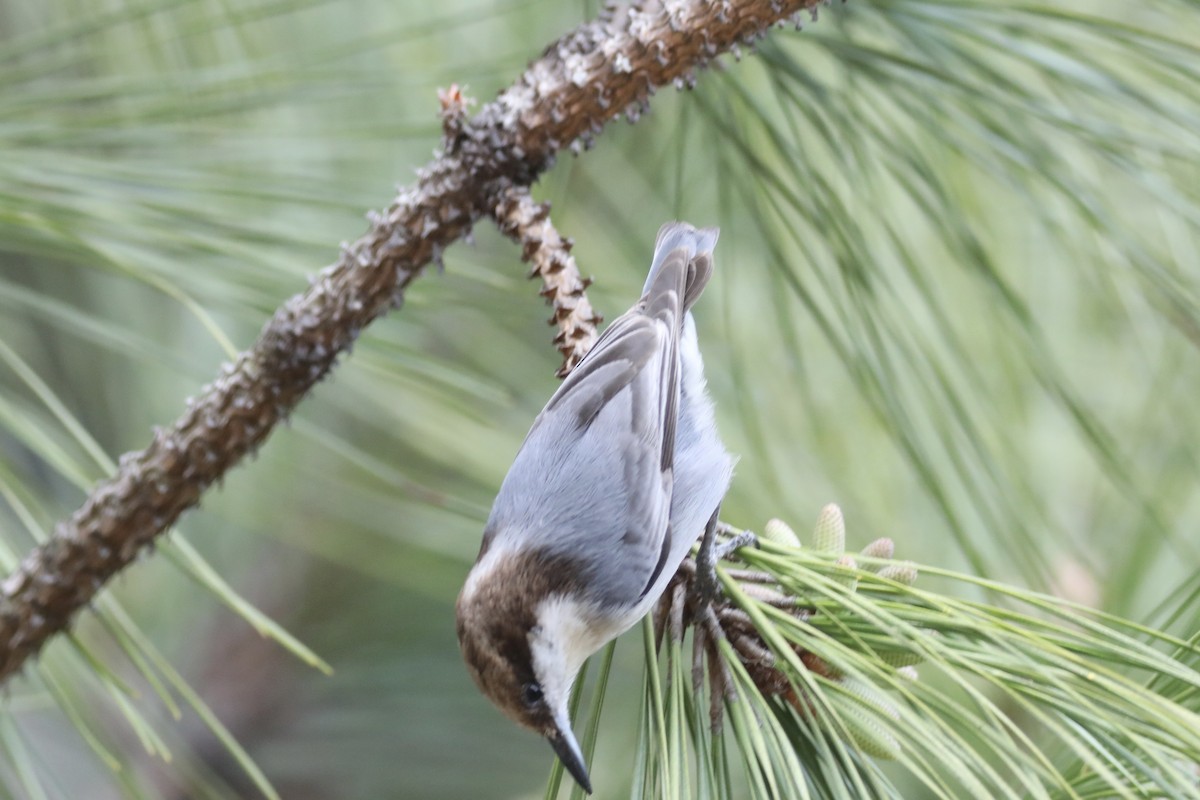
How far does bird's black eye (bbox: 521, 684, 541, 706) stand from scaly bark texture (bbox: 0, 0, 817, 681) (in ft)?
0.98

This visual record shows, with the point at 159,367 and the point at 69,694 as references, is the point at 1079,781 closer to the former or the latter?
the point at 69,694

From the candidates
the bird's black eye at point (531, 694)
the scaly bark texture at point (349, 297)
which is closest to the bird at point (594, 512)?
the bird's black eye at point (531, 694)

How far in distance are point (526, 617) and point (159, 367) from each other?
2.92 feet

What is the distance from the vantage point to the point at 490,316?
117cm

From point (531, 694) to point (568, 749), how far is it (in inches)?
2.9

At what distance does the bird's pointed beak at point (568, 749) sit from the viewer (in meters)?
0.67

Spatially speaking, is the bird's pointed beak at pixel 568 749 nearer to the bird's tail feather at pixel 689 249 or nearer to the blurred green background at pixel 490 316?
the blurred green background at pixel 490 316

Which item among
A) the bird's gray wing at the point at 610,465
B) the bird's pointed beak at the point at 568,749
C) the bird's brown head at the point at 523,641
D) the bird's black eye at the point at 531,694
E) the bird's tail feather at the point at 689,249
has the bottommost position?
the bird's pointed beak at the point at 568,749

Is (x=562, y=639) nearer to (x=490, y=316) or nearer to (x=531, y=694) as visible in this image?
(x=531, y=694)

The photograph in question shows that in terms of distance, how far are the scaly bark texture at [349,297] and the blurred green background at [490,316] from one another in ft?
0.22

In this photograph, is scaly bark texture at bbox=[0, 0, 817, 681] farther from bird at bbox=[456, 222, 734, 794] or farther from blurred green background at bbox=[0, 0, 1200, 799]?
bird at bbox=[456, 222, 734, 794]

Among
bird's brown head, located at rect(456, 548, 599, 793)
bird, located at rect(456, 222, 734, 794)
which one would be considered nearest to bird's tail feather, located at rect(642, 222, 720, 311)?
bird, located at rect(456, 222, 734, 794)

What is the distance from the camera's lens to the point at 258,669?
150cm

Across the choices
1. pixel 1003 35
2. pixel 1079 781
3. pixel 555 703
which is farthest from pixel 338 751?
pixel 1003 35
